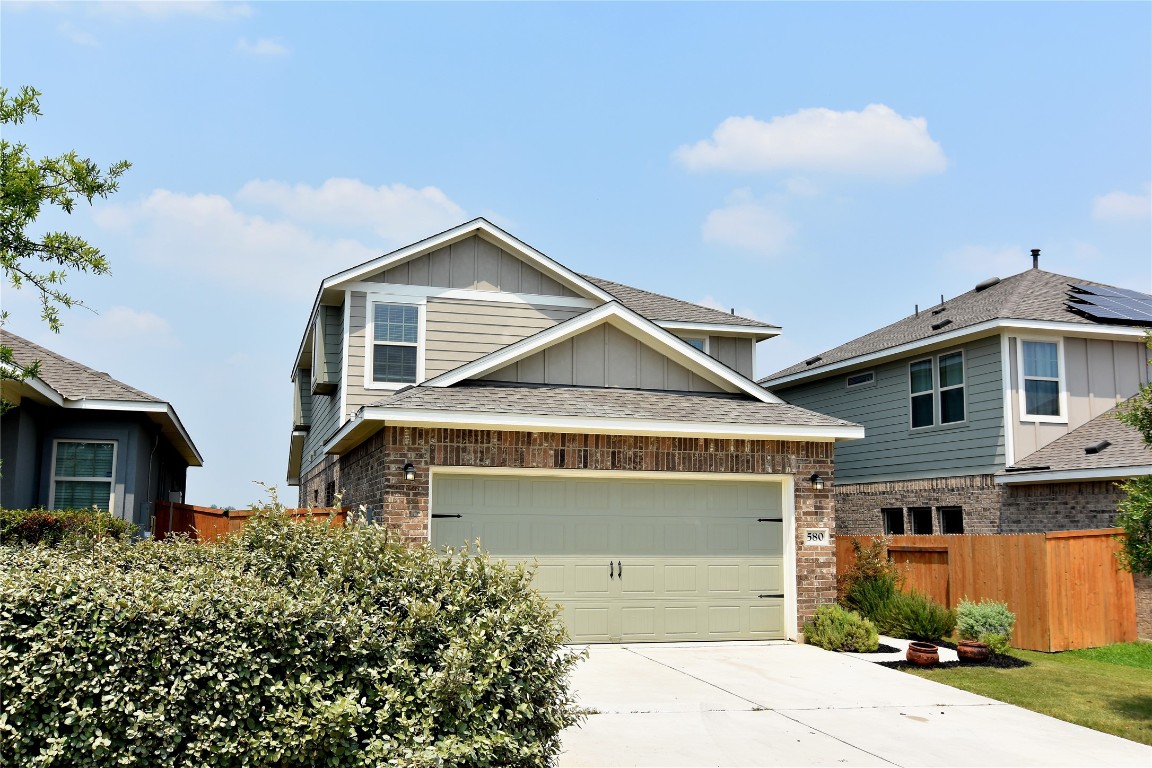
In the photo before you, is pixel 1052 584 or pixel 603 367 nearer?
pixel 1052 584

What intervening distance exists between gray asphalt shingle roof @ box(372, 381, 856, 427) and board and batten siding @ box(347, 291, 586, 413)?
1933mm

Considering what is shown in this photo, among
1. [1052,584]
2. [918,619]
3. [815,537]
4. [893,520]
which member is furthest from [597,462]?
[893,520]

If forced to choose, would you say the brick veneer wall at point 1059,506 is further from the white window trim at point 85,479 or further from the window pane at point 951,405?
the white window trim at point 85,479

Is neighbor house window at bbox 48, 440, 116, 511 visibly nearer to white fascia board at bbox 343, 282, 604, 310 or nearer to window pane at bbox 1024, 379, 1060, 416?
white fascia board at bbox 343, 282, 604, 310

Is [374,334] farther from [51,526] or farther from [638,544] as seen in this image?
[638,544]

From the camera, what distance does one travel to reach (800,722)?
8688mm

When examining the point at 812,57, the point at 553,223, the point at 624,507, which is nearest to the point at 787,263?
the point at 553,223

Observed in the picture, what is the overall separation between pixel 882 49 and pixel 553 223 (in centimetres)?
820

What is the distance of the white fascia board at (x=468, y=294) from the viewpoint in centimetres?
1564

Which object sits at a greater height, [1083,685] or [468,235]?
[468,235]

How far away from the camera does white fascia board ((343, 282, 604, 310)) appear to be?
1564 centimetres

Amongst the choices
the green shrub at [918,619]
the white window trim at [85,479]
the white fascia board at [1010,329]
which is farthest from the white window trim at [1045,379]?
the white window trim at [85,479]

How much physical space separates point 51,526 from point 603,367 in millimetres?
7721

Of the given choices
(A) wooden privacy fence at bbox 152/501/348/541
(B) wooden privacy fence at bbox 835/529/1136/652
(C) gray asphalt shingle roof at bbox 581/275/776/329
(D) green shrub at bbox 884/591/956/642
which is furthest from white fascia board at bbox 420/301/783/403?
(C) gray asphalt shingle roof at bbox 581/275/776/329
